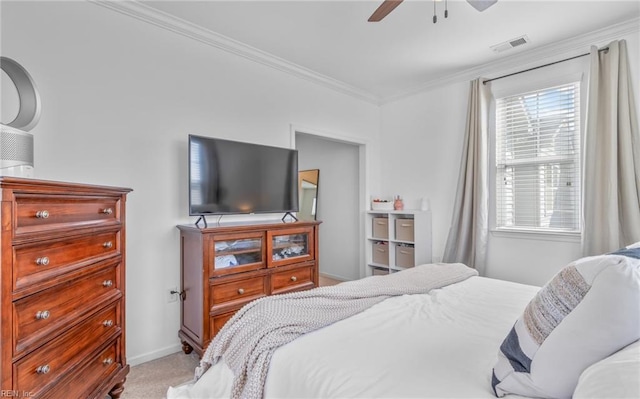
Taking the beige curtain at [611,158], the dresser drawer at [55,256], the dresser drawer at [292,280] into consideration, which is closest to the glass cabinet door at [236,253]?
the dresser drawer at [292,280]

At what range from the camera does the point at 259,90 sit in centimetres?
321

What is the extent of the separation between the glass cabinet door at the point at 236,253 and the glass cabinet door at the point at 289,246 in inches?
3.8

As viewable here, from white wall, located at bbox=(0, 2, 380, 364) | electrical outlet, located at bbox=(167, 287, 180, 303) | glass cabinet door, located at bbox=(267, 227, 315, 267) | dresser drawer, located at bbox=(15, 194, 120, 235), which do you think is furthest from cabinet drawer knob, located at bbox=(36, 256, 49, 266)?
glass cabinet door, located at bbox=(267, 227, 315, 267)

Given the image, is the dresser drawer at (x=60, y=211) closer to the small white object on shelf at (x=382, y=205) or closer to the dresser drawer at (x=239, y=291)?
the dresser drawer at (x=239, y=291)

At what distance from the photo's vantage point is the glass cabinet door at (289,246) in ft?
8.91

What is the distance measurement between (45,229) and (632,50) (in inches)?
168

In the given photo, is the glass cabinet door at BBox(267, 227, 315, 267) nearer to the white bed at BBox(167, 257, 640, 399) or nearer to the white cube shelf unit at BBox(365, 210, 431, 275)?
the white bed at BBox(167, 257, 640, 399)

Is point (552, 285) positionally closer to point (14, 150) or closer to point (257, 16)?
point (14, 150)

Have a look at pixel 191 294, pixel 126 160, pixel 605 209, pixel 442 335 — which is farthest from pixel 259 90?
pixel 605 209

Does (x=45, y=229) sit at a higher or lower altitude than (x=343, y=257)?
higher

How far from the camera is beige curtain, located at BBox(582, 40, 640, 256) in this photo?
8.34 feet

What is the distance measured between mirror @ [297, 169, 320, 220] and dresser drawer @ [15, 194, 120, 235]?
12.1 feet

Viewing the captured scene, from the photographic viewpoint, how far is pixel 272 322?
1.39m

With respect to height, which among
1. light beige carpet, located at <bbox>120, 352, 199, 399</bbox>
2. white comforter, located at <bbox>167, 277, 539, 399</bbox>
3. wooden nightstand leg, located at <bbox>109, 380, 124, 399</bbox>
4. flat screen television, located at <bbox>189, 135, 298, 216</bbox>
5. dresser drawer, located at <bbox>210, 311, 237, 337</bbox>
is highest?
flat screen television, located at <bbox>189, 135, 298, 216</bbox>
